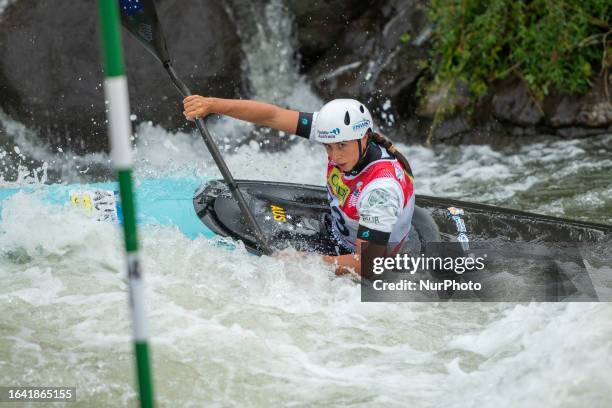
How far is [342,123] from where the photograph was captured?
11.8ft

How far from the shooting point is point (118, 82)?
5.99 ft

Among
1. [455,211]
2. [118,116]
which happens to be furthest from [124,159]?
[455,211]

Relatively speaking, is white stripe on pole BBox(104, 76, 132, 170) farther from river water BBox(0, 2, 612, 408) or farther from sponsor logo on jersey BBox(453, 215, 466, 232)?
sponsor logo on jersey BBox(453, 215, 466, 232)

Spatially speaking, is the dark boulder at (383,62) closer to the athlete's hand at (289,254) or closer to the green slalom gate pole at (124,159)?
the athlete's hand at (289,254)

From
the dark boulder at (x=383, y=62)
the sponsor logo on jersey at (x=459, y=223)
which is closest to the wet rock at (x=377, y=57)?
the dark boulder at (x=383, y=62)

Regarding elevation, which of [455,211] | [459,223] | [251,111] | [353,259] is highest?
[251,111]

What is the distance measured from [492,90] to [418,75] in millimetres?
736

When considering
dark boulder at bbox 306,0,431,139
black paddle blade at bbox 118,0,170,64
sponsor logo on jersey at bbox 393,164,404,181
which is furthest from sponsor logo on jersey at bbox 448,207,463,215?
dark boulder at bbox 306,0,431,139

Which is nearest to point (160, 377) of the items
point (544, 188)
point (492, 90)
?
point (544, 188)

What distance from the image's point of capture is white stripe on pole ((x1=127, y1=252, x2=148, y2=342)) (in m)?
1.91

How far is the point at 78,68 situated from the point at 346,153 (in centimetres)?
426

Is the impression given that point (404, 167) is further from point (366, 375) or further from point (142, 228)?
point (142, 228)

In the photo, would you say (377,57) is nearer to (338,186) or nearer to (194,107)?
(338,186)

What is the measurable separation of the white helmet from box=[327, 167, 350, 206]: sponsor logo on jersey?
0.27 m
